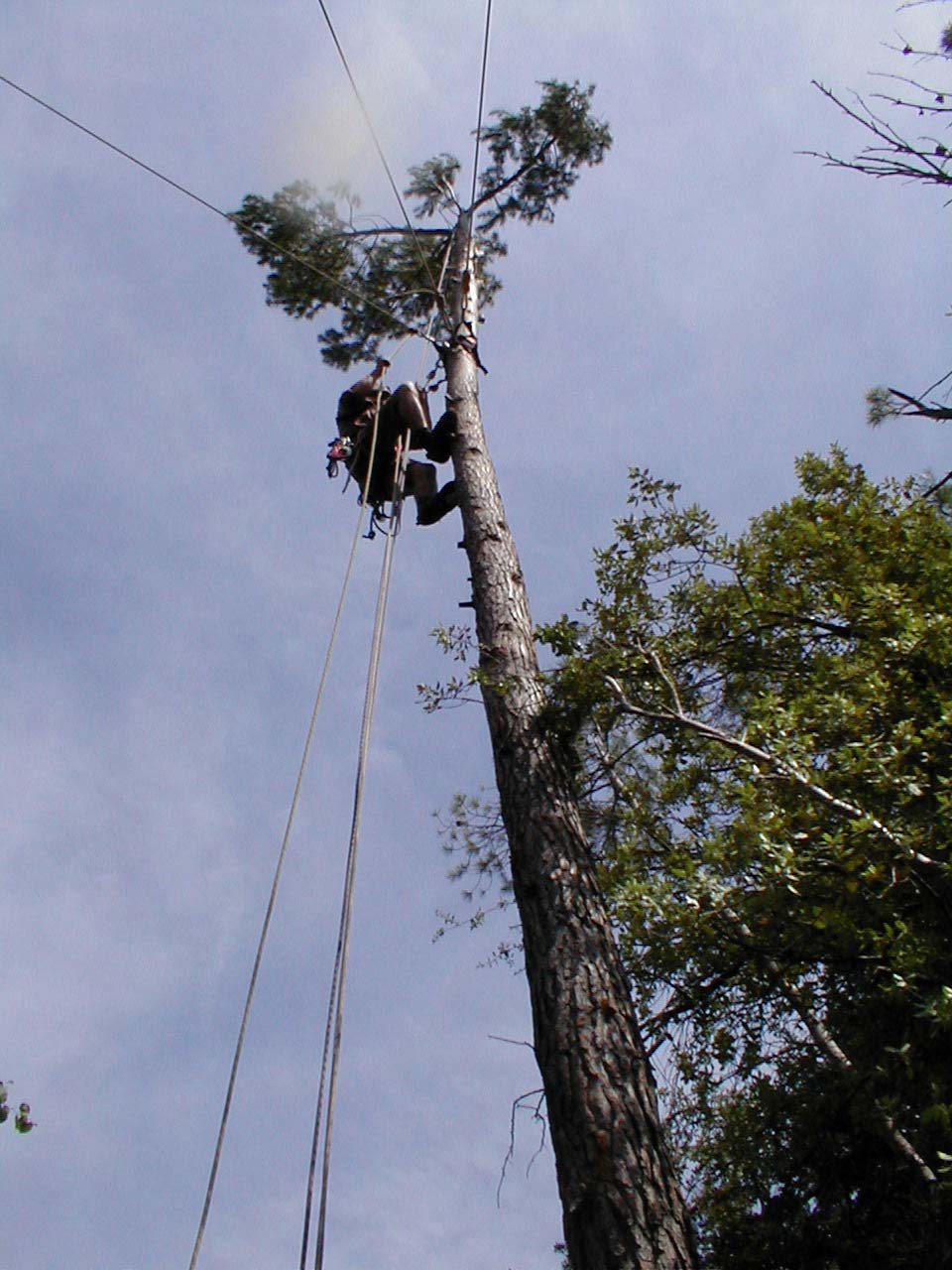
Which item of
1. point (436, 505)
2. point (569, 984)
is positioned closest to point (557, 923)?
point (569, 984)

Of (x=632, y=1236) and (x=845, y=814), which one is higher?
(x=845, y=814)

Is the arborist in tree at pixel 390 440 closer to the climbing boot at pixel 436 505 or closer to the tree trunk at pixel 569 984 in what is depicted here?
the climbing boot at pixel 436 505

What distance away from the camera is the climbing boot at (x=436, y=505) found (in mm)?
7217

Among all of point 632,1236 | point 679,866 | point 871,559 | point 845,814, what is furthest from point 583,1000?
point 871,559

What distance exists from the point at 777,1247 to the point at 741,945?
1.26m

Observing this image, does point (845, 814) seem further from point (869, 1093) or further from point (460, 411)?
point (460, 411)

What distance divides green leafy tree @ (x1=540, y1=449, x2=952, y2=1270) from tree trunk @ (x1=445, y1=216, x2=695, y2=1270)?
19 centimetres

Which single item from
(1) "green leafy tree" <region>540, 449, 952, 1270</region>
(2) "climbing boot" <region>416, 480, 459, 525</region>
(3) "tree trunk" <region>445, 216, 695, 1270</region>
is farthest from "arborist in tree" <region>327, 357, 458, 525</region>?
(1) "green leafy tree" <region>540, 449, 952, 1270</region>

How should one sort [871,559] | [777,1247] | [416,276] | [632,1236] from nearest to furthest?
[632,1236] < [777,1247] < [871,559] < [416,276]

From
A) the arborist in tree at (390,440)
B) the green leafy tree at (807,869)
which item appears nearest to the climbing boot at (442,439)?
the arborist in tree at (390,440)

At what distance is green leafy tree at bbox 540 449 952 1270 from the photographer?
3410 mm

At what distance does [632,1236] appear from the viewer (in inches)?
122

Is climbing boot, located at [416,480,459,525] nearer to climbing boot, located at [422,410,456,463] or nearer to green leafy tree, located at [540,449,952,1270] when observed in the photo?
climbing boot, located at [422,410,456,463]

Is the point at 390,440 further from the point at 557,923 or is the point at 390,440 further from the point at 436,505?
the point at 557,923
